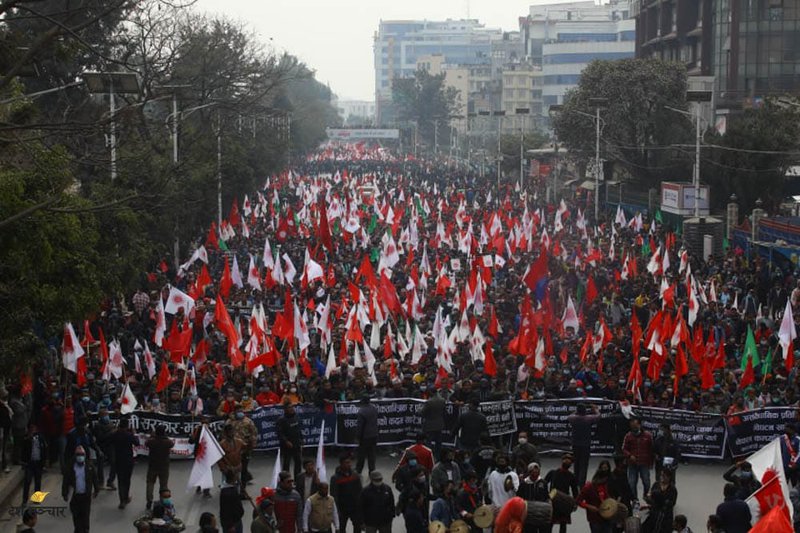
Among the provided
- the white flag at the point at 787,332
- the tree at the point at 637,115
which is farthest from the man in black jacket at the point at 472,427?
the tree at the point at 637,115

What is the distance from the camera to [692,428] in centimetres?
1695

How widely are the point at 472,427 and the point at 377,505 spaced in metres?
2.97

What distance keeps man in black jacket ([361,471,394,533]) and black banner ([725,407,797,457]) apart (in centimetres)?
558

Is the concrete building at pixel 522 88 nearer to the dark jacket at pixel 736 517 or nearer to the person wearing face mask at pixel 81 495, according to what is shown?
the person wearing face mask at pixel 81 495

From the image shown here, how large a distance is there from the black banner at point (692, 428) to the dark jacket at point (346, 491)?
15.9 ft

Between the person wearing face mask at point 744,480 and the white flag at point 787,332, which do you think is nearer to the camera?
the person wearing face mask at point 744,480

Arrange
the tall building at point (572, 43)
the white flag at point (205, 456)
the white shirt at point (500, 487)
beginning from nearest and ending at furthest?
the white shirt at point (500, 487) < the white flag at point (205, 456) < the tall building at point (572, 43)

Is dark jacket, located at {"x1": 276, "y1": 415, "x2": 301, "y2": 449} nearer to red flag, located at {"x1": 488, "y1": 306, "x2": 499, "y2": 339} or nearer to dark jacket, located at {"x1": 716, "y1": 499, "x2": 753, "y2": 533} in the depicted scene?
dark jacket, located at {"x1": 716, "y1": 499, "x2": 753, "y2": 533}

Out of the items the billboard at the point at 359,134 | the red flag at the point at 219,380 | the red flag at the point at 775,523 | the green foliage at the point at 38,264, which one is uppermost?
the green foliage at the point at 38,264

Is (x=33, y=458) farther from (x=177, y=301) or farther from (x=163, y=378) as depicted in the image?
(x=177, y=301)

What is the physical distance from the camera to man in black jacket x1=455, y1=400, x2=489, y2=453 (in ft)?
51.4

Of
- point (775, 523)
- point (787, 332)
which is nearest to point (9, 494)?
point (775, 523)

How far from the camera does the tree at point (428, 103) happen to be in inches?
6294

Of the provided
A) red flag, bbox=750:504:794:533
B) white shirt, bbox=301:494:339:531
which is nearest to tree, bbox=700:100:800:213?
white shirt, bbox=301:494:339:531
